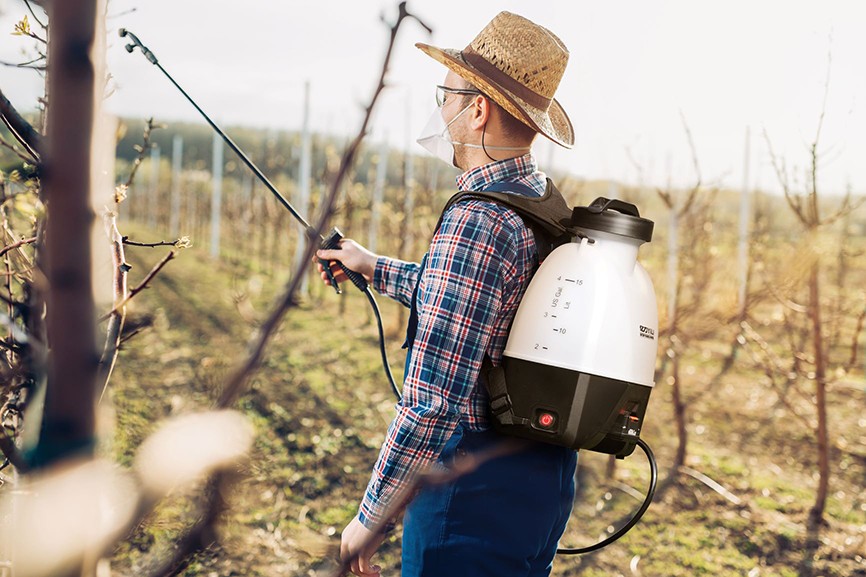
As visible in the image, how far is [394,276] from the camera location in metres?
2.34

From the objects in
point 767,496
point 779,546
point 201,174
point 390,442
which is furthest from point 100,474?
point 201,174

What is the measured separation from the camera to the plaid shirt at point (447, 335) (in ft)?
5.72

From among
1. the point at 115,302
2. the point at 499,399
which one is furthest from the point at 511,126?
the point at 115,302

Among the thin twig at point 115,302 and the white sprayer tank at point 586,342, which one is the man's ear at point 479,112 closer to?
the white sprayer tank at point 586,342

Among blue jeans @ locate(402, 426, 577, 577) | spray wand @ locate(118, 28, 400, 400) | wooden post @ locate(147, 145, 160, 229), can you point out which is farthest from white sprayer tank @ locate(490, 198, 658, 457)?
wooden post @ locate(147, 145, 160, 229)

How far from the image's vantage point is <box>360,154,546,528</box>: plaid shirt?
174cm

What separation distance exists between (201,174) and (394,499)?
23840 mm

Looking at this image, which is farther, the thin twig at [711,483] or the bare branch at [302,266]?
the thin twig at [711,483]

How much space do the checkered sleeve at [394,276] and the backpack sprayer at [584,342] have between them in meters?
0.54

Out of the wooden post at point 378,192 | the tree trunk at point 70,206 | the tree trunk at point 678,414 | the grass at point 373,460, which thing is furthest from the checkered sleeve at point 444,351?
the wooden post at point 378,192

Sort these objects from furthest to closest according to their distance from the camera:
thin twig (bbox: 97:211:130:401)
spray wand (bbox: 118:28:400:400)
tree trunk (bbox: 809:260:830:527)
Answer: tree trunk (bbox: 809:260:830:527) < thin twig (bbox: 97:211:130:401) < spray wand (bbox: 118:28:400:400)

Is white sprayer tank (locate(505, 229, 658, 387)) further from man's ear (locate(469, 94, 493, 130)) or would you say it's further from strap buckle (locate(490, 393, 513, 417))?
man's ear (locate(469, 94, 493, 130))

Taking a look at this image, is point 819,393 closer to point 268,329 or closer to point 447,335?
point 447,335

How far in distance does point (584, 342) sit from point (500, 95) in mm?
650
